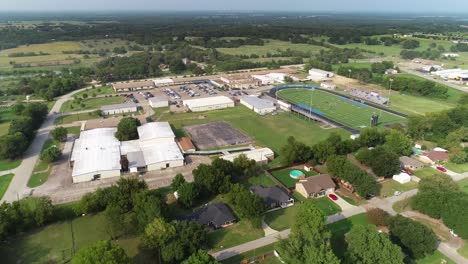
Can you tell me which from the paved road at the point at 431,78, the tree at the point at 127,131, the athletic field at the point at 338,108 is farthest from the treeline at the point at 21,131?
the paved road at the point at 431,78

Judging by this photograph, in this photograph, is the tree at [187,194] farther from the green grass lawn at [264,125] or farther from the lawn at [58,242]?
Result: the green grass lawn at [264,125]

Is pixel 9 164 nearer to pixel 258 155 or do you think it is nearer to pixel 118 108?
pixel 118 108

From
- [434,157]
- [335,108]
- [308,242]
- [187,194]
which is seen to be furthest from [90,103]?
[434,157]

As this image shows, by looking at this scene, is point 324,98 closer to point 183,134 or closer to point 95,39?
point 183,134

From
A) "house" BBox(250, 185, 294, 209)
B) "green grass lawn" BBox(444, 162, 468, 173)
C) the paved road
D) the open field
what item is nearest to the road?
"house" BBox(250, 185, 294, 209)

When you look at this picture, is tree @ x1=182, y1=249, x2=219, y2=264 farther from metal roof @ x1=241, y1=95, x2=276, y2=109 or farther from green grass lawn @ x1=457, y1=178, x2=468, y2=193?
metal roof @ x1=241, y1=95, x2=276, y2=109

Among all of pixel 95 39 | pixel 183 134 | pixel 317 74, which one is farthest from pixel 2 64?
pixel 317 74
